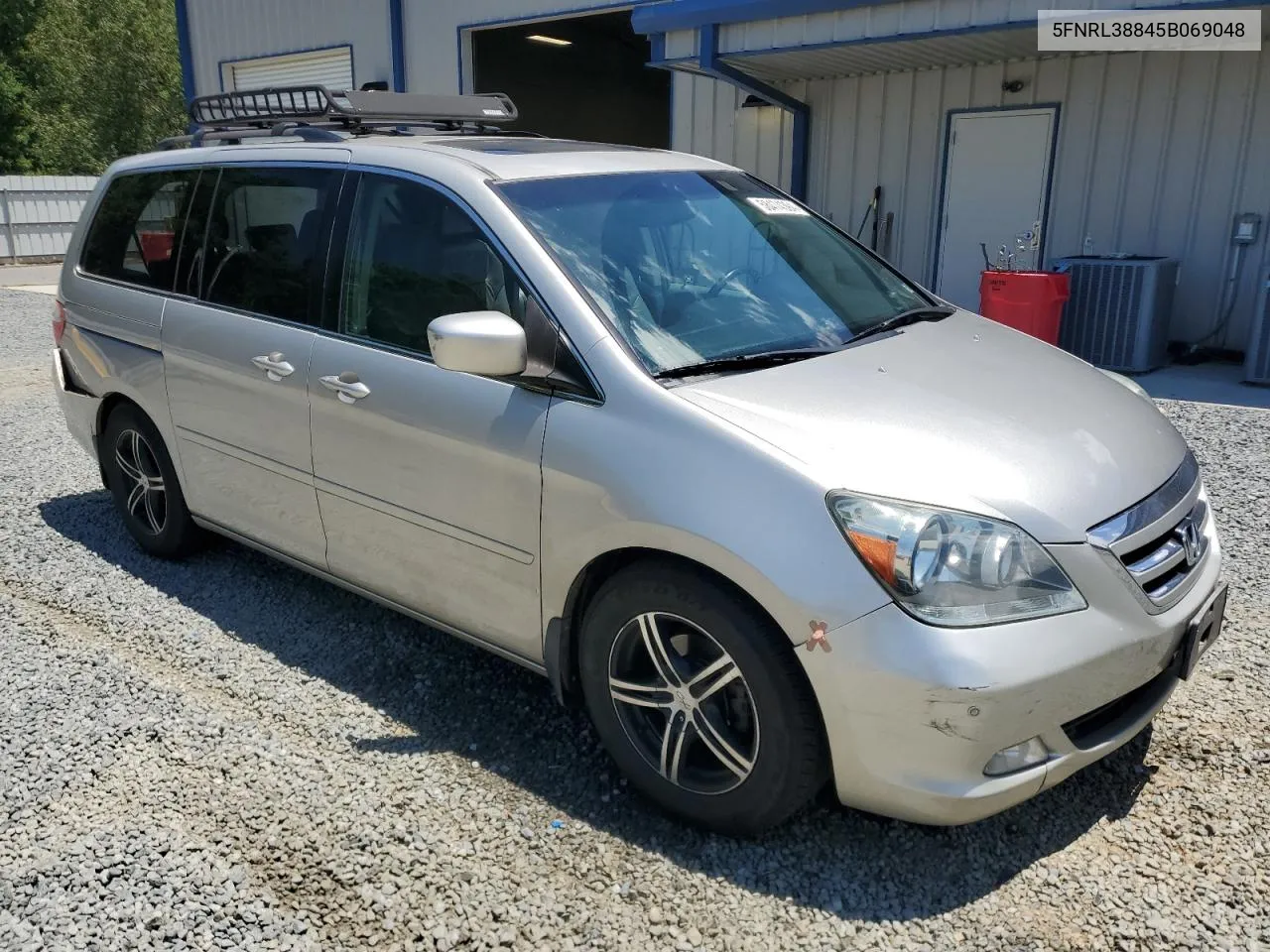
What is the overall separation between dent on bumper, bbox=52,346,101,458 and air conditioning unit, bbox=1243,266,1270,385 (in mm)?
8188

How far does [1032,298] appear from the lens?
8539 mm

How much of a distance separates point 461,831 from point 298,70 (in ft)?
56.5

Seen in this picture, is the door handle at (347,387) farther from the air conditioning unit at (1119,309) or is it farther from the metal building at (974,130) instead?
the air conditioning unit at (1119,309)

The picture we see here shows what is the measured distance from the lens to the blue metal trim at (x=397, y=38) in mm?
15016

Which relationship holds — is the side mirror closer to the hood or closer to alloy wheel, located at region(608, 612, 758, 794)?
the hood

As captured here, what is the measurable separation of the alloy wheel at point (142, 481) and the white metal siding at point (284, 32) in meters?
12.3

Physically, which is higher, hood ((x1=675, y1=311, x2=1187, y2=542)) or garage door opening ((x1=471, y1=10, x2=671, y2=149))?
garage door opening ((x1=471, y1=10, x2=671, y2=149))

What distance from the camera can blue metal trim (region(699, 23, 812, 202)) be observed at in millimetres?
9680

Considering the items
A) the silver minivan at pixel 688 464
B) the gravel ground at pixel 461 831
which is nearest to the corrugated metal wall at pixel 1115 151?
the gravel ground at pixel 461 831

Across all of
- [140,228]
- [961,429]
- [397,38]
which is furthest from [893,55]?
[397,38]

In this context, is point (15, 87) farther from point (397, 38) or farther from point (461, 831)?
point (461, 831)

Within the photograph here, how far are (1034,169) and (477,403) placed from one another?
342 inches

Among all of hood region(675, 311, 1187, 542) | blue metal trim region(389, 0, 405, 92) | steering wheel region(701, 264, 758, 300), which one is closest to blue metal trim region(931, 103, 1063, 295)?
hood region(675, 311, 1187, 542)

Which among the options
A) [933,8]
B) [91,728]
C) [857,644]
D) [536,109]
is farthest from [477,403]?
[536,109]
